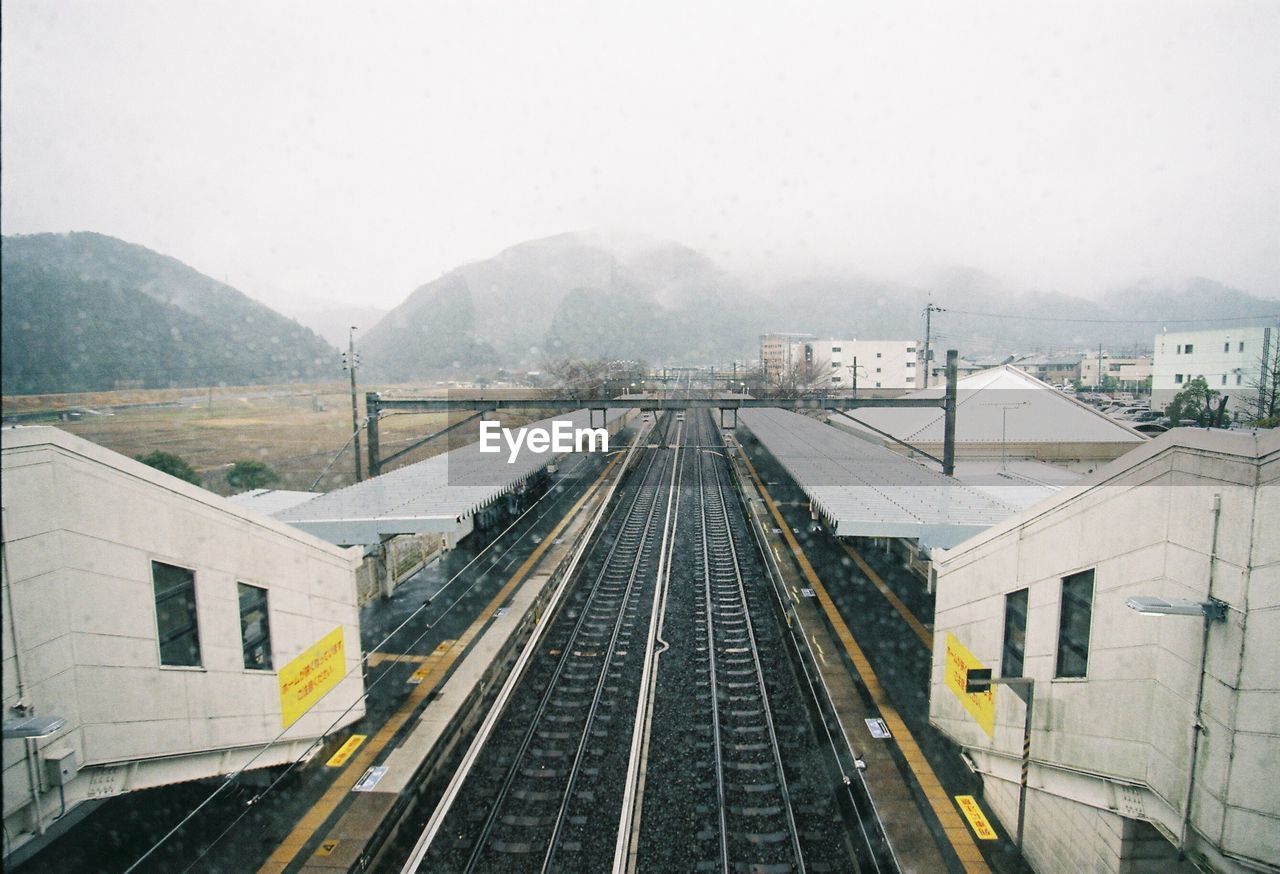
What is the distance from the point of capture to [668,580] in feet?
36.9

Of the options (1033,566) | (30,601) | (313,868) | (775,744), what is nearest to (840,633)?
(775,744)

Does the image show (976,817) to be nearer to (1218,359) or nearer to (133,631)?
(133,631)

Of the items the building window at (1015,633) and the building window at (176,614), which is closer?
the building window at (176,614)

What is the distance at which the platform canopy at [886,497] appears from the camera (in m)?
8.28

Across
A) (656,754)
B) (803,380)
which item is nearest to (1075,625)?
(656,754)

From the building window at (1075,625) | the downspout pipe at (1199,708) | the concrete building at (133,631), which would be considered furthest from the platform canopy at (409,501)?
→ the downspout pipe at (1199,708)

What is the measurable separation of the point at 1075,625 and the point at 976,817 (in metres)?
2.04

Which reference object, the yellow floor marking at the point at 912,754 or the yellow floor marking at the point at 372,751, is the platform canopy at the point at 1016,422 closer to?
the yellow floor marking at the point at 912,754

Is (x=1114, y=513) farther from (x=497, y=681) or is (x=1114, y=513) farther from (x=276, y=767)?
(x=276, y=767)

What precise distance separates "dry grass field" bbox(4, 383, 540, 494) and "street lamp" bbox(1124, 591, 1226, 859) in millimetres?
11092

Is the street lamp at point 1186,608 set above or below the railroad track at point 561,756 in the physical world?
above

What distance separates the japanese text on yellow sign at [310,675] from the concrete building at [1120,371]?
33.1 m

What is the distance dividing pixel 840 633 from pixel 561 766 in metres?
4.27

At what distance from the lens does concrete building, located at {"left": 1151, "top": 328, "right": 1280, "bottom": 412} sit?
12242mm
